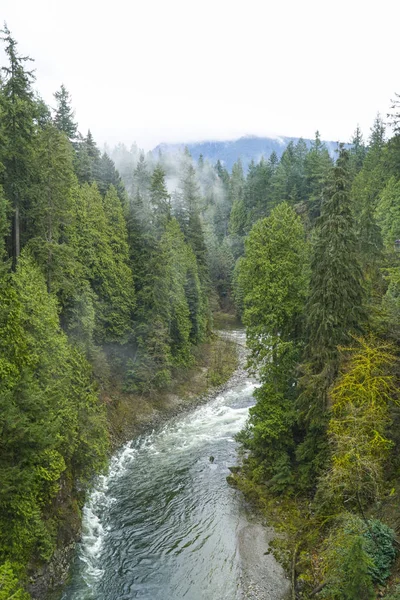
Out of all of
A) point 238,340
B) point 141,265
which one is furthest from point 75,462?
point 238,340

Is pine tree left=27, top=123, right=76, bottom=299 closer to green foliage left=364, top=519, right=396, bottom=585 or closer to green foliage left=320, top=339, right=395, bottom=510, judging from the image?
green foliage left=320, top=339, right=395, bottom=510

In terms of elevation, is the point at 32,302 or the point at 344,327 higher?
the point at 32,302

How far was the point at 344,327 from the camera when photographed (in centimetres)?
2180

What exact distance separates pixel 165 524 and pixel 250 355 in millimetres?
11076

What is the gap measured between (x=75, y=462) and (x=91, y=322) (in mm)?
12313

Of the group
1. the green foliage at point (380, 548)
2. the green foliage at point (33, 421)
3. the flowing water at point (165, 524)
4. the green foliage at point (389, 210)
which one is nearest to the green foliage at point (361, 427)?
the green foliage at point (380, 548)

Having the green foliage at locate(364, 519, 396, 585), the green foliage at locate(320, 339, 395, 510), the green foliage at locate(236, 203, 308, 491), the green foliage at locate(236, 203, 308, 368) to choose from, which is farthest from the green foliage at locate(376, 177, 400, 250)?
the green foliage at locate(364, 519, 396, 585)

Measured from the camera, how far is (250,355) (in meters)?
27.7

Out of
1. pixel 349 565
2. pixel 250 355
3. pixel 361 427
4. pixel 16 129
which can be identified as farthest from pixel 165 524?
pixel 16 129

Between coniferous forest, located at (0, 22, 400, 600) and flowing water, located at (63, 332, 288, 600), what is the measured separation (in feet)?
6.29

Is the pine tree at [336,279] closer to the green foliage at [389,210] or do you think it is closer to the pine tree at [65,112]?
the green foliage at [389,210]

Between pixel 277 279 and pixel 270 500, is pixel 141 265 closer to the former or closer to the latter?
pixel 277 279

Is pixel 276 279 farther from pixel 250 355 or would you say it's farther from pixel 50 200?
pixel 50 200

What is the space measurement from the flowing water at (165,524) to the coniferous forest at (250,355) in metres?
1.92
